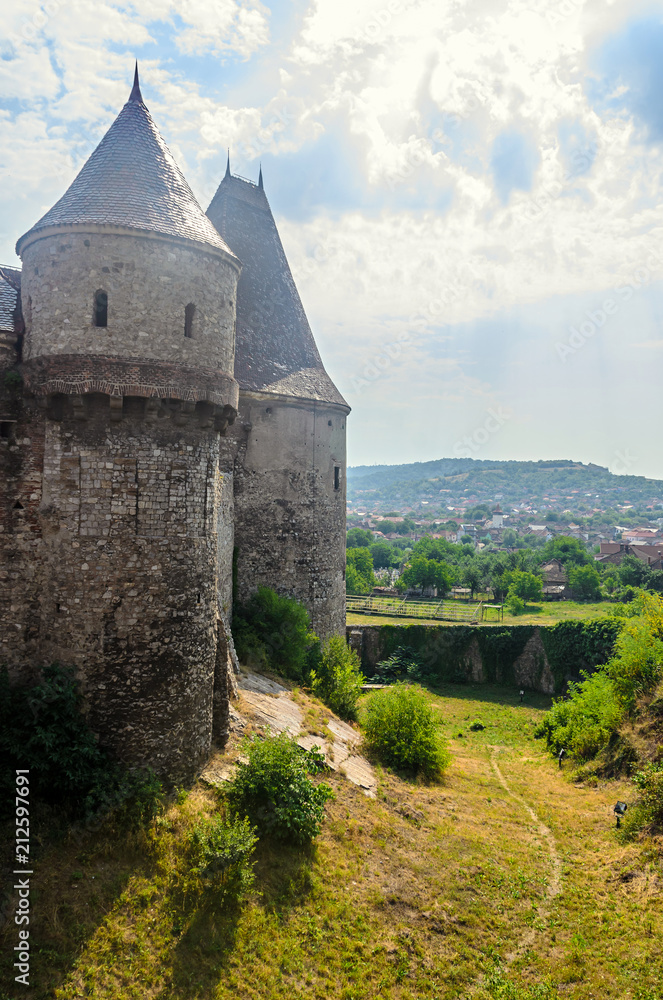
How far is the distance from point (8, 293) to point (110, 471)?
495cm

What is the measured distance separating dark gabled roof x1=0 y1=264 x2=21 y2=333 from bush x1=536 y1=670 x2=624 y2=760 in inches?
921

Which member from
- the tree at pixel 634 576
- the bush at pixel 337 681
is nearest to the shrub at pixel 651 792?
the bush at pixel 337 681

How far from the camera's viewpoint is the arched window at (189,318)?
42.9ft

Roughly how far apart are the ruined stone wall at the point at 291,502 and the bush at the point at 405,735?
547cm

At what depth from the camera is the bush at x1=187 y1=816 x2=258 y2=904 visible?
1101cm

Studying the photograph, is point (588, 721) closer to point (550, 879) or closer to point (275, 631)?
point (550, 879)

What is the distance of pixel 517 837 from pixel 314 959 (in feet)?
27.2

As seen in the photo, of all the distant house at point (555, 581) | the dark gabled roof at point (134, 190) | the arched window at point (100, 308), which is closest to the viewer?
the arched window at point (100, 308)

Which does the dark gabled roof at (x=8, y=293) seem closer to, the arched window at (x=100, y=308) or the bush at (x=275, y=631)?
the arched window at (x=100, y=308)

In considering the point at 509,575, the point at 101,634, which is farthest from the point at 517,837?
the point at 509,575

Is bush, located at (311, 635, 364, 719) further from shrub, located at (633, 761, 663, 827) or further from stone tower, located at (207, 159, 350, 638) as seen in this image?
shrub, located at (633, 761, 663, 827)

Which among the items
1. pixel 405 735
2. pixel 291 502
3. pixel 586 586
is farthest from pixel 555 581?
pixel 405 735

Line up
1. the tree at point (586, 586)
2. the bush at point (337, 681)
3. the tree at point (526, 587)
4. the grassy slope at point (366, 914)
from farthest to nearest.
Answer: the tree at point (586, 586) < the tree at point (526, 587) < the bush at point (337, 681) < the grassy slope at point (366, 914)

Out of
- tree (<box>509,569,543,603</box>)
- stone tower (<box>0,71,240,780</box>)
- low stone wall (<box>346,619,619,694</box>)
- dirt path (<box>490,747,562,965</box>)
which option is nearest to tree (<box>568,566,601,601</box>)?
tree (<box>509,569,543,603</box>)
